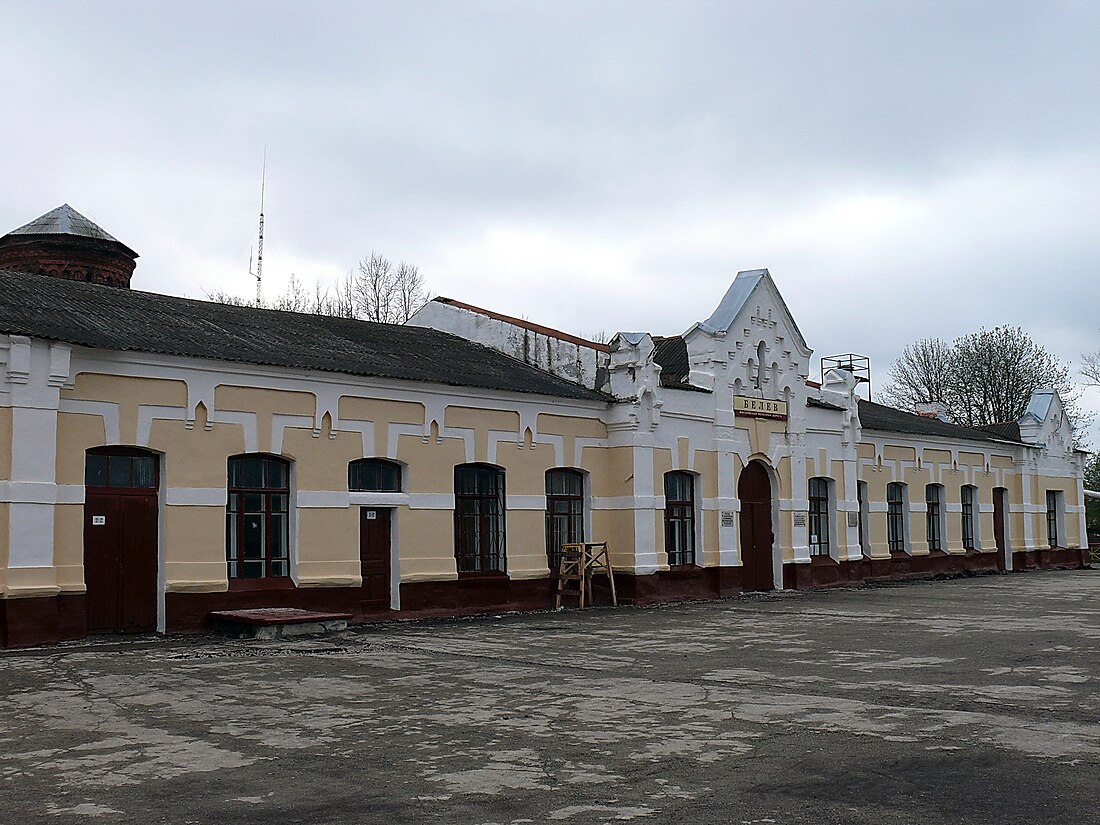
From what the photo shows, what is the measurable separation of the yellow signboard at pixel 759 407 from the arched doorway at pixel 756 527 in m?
1.07

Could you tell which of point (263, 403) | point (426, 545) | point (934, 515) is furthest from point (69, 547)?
point (934, 515)

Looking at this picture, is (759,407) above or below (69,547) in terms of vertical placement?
above

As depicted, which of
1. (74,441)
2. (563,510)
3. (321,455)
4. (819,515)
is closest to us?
(74,441)

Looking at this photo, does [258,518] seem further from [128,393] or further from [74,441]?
[74,441]

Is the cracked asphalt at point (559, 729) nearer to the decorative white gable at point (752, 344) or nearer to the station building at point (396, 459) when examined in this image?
the station building at point (396, 459)

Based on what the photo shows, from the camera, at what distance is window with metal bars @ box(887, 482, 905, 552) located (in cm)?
2941

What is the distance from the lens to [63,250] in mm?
24219

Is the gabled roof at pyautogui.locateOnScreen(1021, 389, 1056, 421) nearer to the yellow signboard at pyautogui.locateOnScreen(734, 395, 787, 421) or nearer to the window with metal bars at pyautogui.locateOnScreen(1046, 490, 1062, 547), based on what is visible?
the window with metal bars at pyautogui.locateOnScreen(1046, 490, 1062, 547)

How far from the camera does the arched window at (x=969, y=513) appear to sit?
3206 cm

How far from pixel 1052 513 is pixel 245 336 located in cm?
2771

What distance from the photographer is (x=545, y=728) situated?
862 centimetres

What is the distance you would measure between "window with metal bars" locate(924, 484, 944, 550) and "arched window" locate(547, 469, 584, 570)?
13249mm

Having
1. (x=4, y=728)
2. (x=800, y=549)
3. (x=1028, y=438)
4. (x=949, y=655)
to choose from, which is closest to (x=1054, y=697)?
(x=949, y=655)

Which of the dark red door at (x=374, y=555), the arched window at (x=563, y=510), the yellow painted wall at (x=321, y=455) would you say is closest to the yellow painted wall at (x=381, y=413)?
the yellow painted wall at (x=321, y=455)
